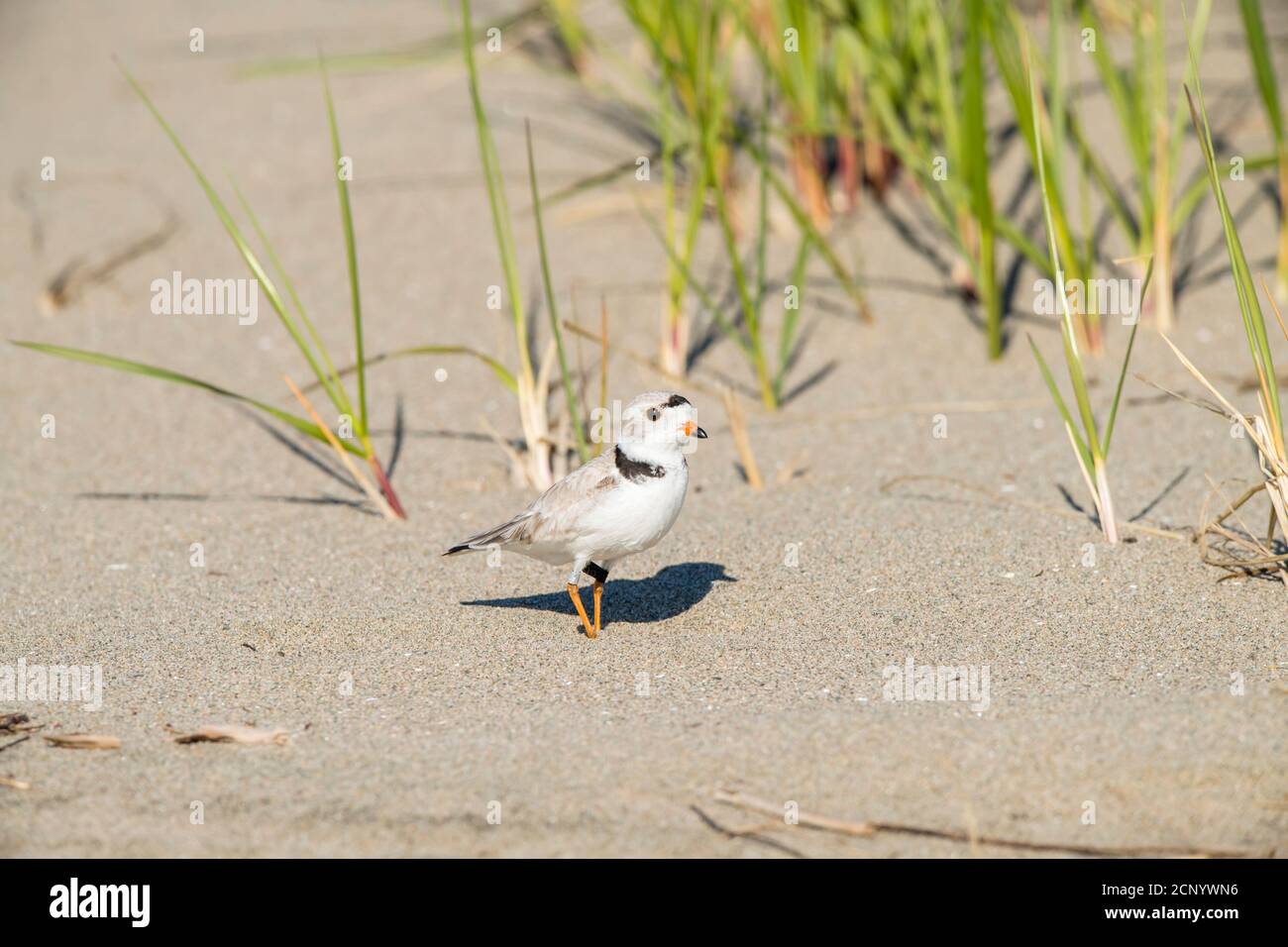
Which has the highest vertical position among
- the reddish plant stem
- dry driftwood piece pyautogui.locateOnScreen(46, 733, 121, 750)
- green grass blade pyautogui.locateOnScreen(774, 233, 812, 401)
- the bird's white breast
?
green grass blade pyautogui.locateOnScreen(774, 233, 812, 401)

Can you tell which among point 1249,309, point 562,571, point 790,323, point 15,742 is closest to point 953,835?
point 1249,309

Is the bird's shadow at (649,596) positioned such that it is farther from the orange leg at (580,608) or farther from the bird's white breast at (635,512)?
the bird's white breast at (635,512)

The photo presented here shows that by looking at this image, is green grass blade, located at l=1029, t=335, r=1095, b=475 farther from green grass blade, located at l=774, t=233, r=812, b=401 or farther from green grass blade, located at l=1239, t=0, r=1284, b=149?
green grass blade, located at l=1239, t=0, r=1284, b=149

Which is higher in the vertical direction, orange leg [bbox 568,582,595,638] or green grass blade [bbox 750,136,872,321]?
green grass blade [bbox 750,136,872,321]

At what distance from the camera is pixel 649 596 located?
14.2ft

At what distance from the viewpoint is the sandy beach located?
10.3 feet

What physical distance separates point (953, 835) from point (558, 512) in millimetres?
1370

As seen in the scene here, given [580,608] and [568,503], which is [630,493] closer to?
[568,503]

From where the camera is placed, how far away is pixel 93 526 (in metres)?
4.99

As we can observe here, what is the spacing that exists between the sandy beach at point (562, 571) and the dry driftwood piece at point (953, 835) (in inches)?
0.9

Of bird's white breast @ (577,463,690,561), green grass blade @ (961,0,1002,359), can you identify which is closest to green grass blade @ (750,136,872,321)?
green grass blade @ (961,0,1002,359)

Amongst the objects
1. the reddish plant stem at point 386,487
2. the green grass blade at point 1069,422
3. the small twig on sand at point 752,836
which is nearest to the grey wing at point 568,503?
the small twig on sand at point 752,836

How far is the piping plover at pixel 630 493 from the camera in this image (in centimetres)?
371

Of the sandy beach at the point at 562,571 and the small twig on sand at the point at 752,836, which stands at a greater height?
the sandy beach at the point at 562,571
